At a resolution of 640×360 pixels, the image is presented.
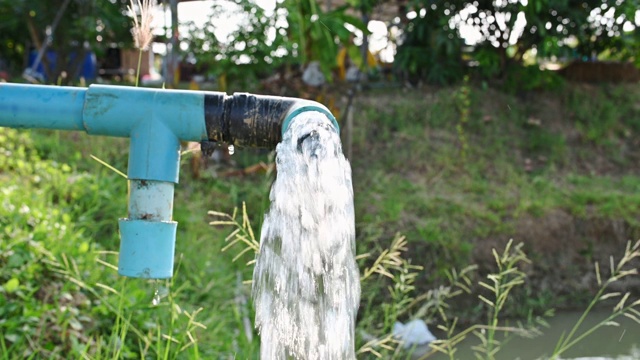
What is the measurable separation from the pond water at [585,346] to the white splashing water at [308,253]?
3.09 m

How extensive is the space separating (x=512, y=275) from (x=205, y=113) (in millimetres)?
4613

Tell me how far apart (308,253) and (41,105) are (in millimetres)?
565

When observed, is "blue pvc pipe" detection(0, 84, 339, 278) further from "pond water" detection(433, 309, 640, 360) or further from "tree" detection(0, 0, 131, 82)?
"tree" detection(0, 0, 131, 82)

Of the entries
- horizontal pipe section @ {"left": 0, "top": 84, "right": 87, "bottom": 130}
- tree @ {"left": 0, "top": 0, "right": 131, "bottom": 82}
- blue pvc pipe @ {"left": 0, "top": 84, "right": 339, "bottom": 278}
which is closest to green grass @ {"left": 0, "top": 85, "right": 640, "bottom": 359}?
blue pvc pipe @ {"left": 0, "top": 84, "right": 339, "bottom": 278}

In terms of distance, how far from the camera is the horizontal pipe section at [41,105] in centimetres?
162

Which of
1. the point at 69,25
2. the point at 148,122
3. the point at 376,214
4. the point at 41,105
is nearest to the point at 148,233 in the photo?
the point at 148,122

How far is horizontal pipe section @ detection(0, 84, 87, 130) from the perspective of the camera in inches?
63.7

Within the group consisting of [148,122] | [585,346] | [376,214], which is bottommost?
[585,346]

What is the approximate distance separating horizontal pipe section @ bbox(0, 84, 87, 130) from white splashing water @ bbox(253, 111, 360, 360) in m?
0.41

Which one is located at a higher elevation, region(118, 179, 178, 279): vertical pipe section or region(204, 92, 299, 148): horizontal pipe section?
region(204, 92, 299, 148): horizontal pipe section

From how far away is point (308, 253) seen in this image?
1.58 m

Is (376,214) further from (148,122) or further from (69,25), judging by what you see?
(69,25)

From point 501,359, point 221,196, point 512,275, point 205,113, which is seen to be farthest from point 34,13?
point 205,113

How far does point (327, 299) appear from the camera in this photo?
1.63 m
